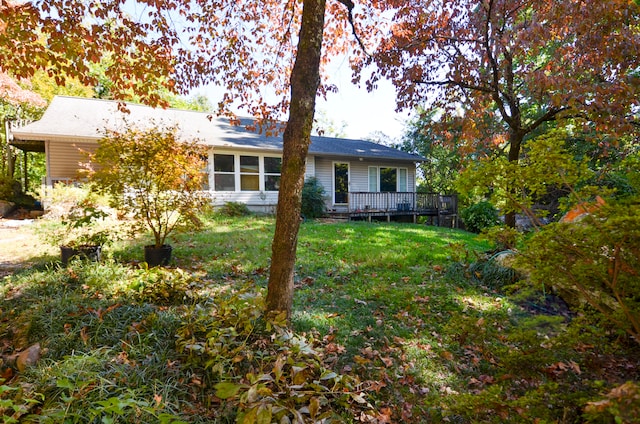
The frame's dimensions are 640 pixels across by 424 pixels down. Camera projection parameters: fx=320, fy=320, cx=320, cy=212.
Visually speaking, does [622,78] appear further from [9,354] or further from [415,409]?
[9,354]

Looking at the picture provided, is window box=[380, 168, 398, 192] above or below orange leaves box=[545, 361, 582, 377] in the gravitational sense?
above

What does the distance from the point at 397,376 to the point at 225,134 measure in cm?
1379

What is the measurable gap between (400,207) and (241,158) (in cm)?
806

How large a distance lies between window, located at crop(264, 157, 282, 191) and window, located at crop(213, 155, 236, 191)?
1520 mm

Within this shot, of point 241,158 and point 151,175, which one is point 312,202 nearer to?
point 241,158

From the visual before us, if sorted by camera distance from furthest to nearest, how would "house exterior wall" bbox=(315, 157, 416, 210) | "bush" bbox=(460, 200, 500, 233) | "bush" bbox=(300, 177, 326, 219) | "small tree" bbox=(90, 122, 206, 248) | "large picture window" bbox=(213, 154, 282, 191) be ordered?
"house exterior wall" bbox=(315, 157, 416, 210) → "large picture window" bbox=(213, 154, 282, 191) → "bush" bbox=(300, 177, 326, 219) → "bush" bbox=(460, 200, 500, 233) → "small tree" bbox=(90, 122, 206, 248)

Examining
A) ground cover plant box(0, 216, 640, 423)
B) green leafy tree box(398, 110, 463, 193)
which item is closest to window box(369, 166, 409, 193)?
green leafy tree box(398, 110, 463, 193)

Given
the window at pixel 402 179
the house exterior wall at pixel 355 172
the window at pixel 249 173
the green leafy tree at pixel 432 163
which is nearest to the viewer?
the window at pixel 249 173

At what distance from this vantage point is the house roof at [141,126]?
11.0 meters

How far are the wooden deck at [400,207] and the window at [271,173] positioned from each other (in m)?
3.14

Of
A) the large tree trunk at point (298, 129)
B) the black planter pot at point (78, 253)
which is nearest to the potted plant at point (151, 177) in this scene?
the black planter pot at point (78, 253)

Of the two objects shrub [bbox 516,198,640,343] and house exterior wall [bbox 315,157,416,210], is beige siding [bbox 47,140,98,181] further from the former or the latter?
shrub [bbox 516,198,640,343]

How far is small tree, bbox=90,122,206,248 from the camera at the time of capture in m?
5.13

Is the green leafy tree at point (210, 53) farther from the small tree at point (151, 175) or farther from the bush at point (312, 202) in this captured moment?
the bush at point (312, 202)
